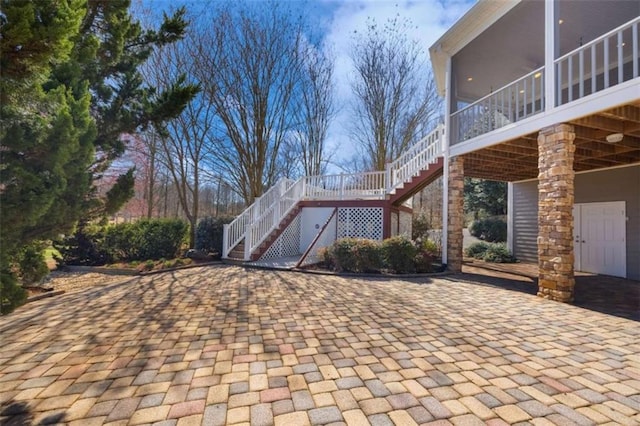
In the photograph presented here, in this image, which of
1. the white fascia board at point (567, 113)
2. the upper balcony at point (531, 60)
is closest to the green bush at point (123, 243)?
the upper balcony at point (531, 60)

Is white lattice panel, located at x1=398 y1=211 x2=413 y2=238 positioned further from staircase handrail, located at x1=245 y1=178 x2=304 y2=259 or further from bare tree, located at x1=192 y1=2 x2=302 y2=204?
bare tree, located at x1=192 y1=2 x2=302 y2=204

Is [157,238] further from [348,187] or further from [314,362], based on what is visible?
[314,362]

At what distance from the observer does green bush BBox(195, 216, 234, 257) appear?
9.46 m

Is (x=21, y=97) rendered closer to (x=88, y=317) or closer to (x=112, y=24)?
(x=88, y=317)

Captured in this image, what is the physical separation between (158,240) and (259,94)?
6180 mm

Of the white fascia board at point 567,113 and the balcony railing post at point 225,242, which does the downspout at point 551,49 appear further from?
the balcony railing post at point 225,242

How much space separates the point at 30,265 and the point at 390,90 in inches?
535

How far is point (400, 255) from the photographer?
7.32 m

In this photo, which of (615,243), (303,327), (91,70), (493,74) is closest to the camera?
(303,327)

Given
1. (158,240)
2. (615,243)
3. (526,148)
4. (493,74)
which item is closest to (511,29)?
(493,74)

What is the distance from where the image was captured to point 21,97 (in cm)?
240

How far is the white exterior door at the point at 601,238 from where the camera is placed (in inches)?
293

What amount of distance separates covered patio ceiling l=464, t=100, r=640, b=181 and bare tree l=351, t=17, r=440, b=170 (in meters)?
5.07

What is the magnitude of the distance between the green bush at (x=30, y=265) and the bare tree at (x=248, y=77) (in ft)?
25.1
